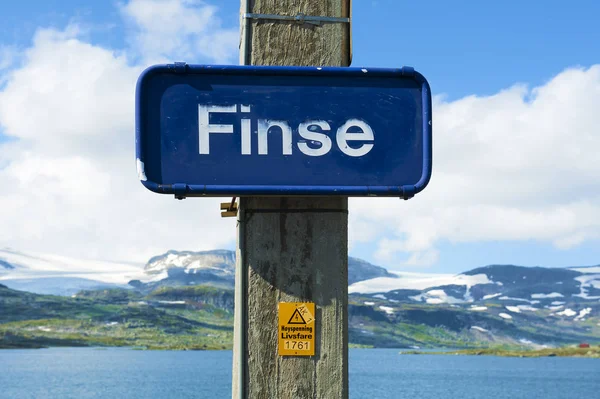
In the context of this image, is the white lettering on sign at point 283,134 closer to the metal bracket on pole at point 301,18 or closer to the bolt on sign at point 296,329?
the metal bracket on pole at point 301,18

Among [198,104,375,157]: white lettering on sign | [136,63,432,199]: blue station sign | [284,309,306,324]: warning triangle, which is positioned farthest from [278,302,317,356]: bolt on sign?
[198,104,375,157]: white lettering on sign

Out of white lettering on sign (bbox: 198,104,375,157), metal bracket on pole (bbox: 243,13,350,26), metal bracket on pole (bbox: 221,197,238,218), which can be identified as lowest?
metal bracket on pole (bbox: 221,197,238,218)

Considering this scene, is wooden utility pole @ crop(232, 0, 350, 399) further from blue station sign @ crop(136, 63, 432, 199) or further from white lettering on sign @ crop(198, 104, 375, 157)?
white lettering on sign @ crop(198, 104, 375, 157)

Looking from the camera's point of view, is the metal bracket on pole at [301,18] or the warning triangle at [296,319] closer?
the warning triangle at [296,319]

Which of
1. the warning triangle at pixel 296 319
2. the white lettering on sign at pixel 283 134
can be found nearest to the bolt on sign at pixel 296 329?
the warning triangle at pixel 296 319

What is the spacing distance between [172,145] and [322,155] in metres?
0.89

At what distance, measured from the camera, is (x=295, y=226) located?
15.7 ft

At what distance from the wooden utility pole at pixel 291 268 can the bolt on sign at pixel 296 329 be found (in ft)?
0.11

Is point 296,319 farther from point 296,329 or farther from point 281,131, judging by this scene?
point 281,131

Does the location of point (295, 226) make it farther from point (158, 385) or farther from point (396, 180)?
point (158, 385)

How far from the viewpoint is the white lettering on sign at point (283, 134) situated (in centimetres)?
486

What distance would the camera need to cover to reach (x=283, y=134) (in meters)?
4.88

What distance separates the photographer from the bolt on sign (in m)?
4.63

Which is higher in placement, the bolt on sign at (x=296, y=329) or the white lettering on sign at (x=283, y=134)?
the white lettering on sign at (x=283, y=134)
